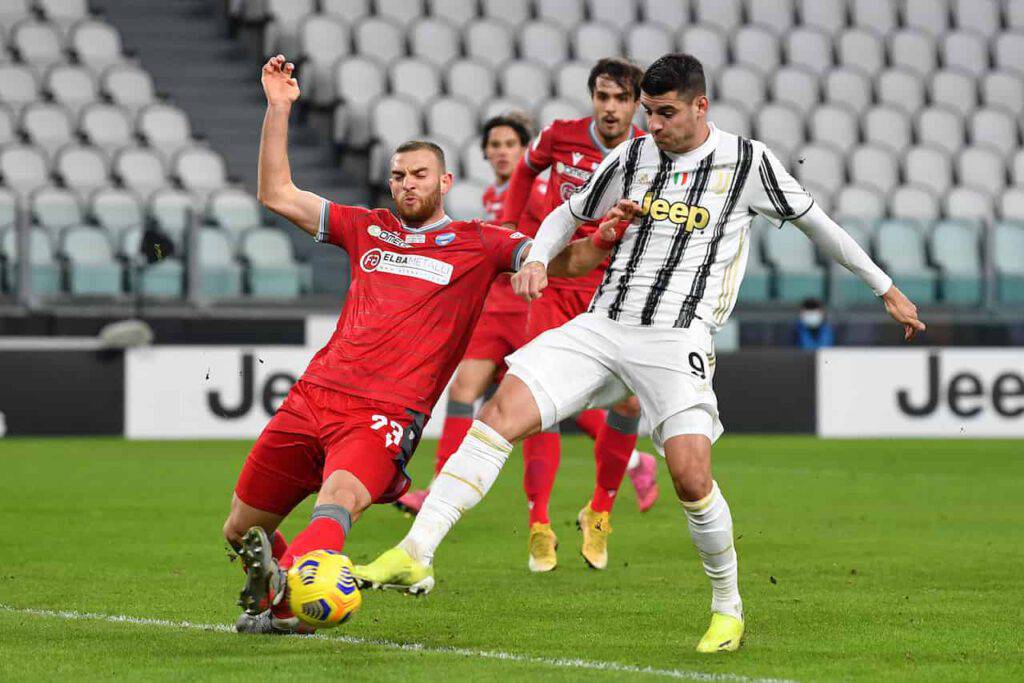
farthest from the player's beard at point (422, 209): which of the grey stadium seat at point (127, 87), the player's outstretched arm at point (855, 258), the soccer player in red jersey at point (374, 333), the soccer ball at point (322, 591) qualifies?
the grey stadium seat at point (127, 87)

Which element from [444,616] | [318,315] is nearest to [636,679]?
[444,616]

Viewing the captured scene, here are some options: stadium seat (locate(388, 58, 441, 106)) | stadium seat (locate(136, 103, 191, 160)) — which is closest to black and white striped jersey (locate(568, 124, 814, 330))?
stadium seat (locate(136, 103, 191, 160))

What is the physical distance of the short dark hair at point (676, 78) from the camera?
213 inches

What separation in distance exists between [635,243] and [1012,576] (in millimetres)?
2773

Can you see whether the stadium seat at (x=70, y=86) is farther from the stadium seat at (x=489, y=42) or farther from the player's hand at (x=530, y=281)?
the player's hand at (x=530, y=281)

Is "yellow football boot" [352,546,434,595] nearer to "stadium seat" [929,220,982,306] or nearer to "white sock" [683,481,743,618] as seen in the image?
"white sock" [683,481,743,618]

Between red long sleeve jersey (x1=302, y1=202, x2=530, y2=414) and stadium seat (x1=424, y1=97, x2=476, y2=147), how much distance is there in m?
12.8

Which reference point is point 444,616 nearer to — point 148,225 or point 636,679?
point 636,679

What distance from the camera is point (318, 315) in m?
15.6

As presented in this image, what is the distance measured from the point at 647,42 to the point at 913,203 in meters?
3.68

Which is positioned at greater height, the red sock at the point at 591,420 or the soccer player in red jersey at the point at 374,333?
the soccer player in red jersey at the point at 374,333


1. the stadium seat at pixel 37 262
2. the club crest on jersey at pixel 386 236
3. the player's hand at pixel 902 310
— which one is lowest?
the stadium seat at pixel 37 262

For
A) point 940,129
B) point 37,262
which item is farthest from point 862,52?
point 37,262

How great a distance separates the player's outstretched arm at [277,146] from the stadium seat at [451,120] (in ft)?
42.1
